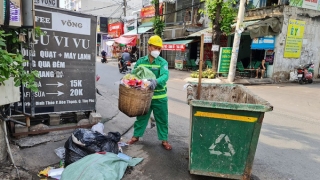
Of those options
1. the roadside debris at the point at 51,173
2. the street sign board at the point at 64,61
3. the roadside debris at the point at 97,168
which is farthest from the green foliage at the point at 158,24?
the roadside debris at the point at 51,173

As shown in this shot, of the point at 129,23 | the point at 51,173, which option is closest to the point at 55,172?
the point at 51,173

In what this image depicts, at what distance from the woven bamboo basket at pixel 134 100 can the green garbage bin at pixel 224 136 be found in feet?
2.44

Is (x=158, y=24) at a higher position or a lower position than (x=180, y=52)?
higher

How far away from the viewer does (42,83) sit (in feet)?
12.4

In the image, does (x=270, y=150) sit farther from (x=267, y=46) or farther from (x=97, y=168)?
(x=267, y=46)

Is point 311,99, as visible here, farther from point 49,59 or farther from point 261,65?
point 49,59

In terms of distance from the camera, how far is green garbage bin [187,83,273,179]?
2.56 meters

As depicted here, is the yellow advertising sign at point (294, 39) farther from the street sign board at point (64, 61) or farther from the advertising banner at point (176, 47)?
the street sign board at point (64, 61)

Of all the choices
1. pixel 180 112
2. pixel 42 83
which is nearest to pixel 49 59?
pixel 42 83

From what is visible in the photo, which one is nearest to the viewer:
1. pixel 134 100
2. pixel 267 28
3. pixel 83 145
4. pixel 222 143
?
pixel 222 143

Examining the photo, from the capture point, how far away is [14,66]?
260 centimetres

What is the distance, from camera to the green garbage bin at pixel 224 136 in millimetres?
2557

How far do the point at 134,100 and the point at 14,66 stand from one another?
1.42 meters

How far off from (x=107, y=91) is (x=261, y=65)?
30.0 feet
